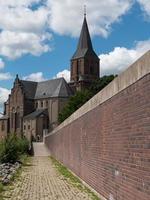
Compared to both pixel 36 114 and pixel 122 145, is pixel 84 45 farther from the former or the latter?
pixel 122 145

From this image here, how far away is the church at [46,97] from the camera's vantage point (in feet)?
401

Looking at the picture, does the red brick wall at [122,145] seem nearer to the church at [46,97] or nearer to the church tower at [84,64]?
the church at [46,97]

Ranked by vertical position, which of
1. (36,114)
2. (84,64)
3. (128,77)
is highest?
(84,64)

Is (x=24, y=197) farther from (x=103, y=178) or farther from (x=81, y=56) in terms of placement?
(x=81, y=56)

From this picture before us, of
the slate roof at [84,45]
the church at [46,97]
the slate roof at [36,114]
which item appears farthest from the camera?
the slate roof at [36,114]

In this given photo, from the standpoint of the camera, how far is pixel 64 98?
125000 mm

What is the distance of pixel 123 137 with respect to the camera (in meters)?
8.90

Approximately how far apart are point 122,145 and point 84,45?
116574 millimetres

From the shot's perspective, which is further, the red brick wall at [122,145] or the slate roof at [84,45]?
the slate roof at [84,45]

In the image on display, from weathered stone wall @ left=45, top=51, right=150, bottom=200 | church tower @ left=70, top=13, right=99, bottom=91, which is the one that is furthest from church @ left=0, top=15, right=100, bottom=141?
weathered stone wall @ left=45, top=51, right=150, bottom=200

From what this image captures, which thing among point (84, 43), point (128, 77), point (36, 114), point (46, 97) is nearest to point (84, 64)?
point (84, 43)

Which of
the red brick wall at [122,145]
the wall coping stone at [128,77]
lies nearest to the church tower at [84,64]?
the red brick wall at [122,145]

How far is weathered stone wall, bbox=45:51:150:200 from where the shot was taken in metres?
7.16

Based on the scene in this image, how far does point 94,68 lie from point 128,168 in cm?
12008
